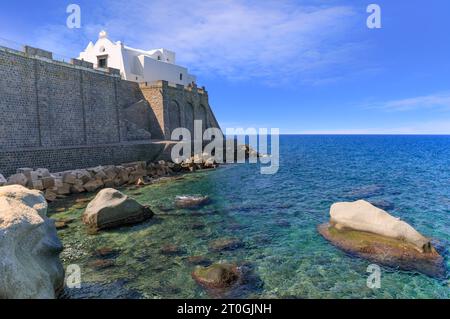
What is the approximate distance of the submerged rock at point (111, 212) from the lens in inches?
450

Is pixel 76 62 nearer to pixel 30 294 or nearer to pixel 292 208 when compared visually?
pixel 292 208

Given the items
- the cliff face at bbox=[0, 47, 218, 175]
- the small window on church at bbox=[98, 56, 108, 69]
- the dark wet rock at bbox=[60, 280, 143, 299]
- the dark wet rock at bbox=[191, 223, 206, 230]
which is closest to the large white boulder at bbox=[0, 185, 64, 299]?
the dark wet rock at bbox=[60, 280, 143, 299]

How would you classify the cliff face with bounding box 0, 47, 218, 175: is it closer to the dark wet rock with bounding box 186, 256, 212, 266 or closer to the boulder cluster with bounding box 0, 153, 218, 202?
the boulder cluster with bounding box 0, 153, 218, 202

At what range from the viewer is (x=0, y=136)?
60.3ft

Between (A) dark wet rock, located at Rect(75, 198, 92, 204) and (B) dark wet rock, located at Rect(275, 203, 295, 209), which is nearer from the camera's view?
(B) dark wet rock, located at Rect(275, 203, 295, 209)

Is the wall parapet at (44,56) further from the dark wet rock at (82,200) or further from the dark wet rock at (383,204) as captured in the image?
the dark wet rock at (383,204)

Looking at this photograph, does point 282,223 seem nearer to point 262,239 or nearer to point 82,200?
point 262,239

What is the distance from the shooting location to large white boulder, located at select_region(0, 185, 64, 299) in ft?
16.1

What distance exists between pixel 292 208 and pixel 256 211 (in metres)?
1.92

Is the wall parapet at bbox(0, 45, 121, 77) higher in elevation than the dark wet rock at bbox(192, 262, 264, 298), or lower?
higher

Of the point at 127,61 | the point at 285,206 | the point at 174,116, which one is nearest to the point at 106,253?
the point at 285,206

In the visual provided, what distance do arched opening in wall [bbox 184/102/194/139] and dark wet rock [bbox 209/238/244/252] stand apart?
29.1 meters

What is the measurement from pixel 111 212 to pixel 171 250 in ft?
11.6

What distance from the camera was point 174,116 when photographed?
36344 mm
